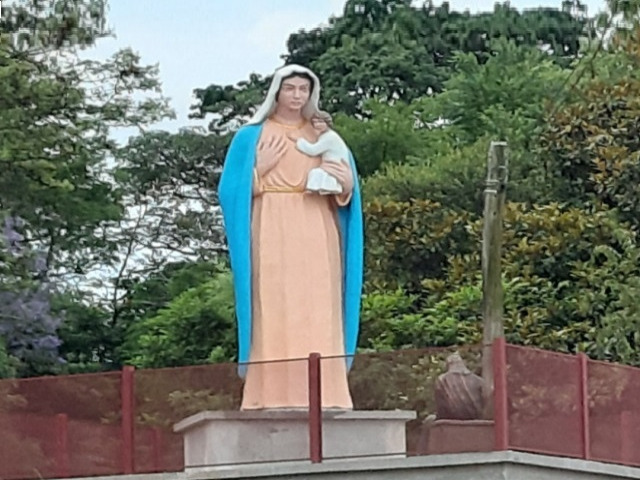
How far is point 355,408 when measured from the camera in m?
13.5

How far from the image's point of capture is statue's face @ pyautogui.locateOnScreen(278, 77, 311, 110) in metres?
14.1

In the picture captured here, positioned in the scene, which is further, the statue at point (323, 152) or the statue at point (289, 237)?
the statue at point (323, 152)

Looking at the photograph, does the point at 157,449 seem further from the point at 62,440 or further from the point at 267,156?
the point at 267,156

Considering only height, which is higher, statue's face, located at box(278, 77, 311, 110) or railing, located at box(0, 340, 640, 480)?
statue's face, located at box(278, 77, 311, 110)

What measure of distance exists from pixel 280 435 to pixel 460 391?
134cm

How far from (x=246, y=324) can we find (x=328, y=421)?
4.40ft

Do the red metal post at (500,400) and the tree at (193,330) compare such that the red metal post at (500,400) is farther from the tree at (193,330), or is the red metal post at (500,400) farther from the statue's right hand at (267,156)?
the tree at (193,330)

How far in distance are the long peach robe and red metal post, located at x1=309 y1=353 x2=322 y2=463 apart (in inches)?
26.4

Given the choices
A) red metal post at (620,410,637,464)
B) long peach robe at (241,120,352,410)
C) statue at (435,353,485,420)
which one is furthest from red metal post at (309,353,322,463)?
red metal post at (620,410,637,464)

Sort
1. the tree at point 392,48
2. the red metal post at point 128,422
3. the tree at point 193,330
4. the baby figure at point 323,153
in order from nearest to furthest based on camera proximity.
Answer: the red metal post at point 128,422
the baby figure at point 323,153
the tree at point 193,330
the tree at point 392,48

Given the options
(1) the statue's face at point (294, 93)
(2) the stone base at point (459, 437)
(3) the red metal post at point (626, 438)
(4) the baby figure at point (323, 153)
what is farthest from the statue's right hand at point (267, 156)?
(3) the red metal post at point (626, 438)

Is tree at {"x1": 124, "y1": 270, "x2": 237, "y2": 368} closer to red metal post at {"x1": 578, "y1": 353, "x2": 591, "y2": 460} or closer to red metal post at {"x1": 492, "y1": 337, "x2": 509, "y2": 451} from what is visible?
red metal post at {"x1": 578, "y1": 353, "x2": 591, "y2": 460}

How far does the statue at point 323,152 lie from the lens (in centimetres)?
1402

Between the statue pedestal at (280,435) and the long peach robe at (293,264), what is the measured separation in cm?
68
